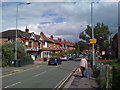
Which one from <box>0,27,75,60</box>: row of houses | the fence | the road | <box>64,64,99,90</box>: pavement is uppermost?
<box>0,27,75,60</box>: row of houses

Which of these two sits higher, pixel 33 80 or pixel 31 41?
pixel 31 41

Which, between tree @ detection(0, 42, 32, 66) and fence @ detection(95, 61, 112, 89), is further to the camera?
tree @ detection(0, 42, 32, 66)

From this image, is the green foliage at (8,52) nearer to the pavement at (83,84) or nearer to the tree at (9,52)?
the tree at (9,52)

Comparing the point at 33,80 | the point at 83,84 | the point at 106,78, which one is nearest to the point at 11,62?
the point at 33,80

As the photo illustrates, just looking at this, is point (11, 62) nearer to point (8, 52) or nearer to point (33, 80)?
point (8, 52)

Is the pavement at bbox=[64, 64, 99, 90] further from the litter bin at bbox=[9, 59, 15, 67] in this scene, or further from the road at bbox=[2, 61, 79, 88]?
the litter bin at bbox=[9, 59, 15, 67]

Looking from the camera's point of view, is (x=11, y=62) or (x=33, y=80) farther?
(x=11, y=62)

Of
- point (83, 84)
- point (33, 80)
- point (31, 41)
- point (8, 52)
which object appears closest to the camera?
point (83, 84)

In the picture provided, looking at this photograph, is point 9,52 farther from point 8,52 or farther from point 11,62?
point 11,62

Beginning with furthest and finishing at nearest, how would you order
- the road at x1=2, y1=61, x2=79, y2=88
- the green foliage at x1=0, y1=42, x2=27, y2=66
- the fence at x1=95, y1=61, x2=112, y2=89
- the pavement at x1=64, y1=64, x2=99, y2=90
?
the green foliage at x1=0, y1=42, x2=27, y2=66, the road at x1=2, y1=61, x2=79, y2=88, the pavement at x1=64, y1=64, x2=99, y2=90, the fence at x1=95, y1=61, x2=112, y2=89

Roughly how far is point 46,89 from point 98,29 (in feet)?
113

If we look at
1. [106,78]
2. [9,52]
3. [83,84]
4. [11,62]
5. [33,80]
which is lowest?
[33,80]

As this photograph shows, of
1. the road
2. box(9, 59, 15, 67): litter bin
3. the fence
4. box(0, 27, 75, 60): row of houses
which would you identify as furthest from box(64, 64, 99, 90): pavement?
box(0, 27, 75, 60): row of houses

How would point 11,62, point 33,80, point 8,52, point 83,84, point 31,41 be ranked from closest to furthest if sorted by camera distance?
point 83,84
point 33,80
point 11,62
point 8,52
point 31,41
